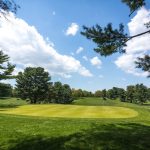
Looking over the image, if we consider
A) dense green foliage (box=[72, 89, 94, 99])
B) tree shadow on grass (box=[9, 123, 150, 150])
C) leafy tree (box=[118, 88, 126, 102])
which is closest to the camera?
tree shadow on grass (box=[9, 123, 150, 150])

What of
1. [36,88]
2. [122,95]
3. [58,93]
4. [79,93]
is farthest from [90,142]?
[122,95]

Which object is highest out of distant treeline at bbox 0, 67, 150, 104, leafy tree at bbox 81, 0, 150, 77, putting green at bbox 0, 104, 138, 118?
distant treeline at bbox 0, 67, 150, 104

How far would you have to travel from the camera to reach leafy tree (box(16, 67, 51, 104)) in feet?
322

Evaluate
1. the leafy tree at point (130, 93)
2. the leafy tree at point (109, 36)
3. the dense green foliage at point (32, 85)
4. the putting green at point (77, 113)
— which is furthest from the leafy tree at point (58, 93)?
the leafy tree at point (109, 36)

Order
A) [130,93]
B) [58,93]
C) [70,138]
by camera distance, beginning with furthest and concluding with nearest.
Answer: [130,93]
[58,93]
[70,138]

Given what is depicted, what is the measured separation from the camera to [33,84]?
9888cm

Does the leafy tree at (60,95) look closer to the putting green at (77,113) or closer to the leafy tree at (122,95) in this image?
the leafy tree at (122,95)

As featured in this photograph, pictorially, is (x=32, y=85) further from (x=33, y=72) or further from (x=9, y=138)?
(x=9, y=138)

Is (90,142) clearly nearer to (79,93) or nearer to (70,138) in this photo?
(70,138)

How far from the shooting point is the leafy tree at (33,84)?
98213 mm

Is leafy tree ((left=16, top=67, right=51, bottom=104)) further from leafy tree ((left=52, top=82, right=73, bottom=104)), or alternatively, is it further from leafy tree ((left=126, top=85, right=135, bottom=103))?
leafy tree ((left=126, top=85, right=135, bottom=103))

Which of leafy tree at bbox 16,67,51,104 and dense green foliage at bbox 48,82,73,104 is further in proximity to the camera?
dense green foliage at bbox 48,82,73,104

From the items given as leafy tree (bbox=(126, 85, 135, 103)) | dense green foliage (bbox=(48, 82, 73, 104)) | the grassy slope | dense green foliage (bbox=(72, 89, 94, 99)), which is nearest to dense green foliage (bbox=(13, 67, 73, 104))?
dense green foliage (bbox=(48, 82, 73, 104))

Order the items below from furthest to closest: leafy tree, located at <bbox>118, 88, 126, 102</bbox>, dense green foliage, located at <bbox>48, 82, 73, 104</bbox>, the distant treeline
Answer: leafy tree, located at <bbox>118, 88, 126, 102</bbox>
dense green foliage, located at <bbox>48, 82, 73, 104</bbox>
the distant treeline
